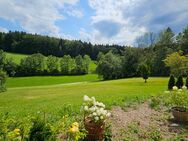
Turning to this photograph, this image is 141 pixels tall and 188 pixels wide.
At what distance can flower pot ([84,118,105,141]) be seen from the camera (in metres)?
6.52

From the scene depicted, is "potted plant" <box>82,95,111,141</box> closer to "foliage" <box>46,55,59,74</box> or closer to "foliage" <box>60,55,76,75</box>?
"foliage" <box>46,55,59,74</box>

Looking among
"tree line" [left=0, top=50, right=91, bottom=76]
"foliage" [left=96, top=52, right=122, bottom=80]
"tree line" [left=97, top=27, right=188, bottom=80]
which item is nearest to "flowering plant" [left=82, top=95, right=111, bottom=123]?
"tree line" [left=97, top=27, right=188, bottom=80]

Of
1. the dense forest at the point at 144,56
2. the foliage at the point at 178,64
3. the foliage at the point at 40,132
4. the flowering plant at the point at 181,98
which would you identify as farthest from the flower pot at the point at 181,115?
the dense forest at the point at 144,56

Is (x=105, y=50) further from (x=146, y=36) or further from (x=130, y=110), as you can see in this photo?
(x=130, y=110)

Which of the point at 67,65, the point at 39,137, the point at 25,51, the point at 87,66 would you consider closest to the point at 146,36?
the point at 87,66

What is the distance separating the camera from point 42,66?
262ft

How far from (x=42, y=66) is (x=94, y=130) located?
74848 mm

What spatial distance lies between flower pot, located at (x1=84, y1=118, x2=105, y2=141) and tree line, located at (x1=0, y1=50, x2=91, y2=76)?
69.7 m

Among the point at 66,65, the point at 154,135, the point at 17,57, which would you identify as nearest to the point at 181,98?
the point at 154,135

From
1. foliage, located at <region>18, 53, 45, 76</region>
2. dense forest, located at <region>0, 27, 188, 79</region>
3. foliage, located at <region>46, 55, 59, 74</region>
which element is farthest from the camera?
foliage, located at <region>46, 55, 59, 74</region>

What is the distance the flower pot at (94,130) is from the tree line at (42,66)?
6971 centimetres

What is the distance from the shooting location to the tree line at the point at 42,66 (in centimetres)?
7500

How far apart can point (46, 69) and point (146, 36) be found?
3138 centimetres

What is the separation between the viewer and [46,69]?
80250 millimetres
